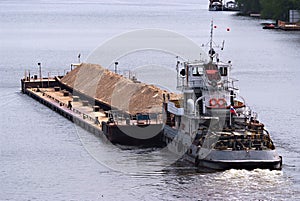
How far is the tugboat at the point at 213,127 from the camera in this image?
48.5 metres

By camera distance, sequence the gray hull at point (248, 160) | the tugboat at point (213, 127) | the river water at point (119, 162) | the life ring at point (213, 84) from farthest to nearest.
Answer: the life ring at point (213, 84) < the tugboat at point (213, 127) < the gray hull at point (248, 160) < the river water at point (119, 162)

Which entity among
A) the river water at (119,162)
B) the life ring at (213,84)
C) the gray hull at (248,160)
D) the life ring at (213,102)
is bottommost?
the river water at (119,162)

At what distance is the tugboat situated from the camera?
1909 inches

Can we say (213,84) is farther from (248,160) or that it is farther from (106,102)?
(106,102)

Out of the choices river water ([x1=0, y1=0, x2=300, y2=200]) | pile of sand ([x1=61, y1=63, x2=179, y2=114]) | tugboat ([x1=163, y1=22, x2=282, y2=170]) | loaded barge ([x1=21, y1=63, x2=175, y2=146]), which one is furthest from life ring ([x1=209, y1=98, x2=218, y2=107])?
pile of sand ([x1=61, y1=63, x2=179, y2=114])

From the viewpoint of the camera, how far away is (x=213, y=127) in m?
51.4

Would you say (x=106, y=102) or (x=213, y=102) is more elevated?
(x=213, y=102)

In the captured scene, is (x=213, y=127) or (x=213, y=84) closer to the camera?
(x=213, y=127)

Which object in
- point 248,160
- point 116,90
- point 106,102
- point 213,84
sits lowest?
point 106,102

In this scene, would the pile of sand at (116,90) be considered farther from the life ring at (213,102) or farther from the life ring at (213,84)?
the life ring at (213,102)

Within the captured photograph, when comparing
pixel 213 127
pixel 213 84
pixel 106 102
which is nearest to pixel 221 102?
pixel 213 84

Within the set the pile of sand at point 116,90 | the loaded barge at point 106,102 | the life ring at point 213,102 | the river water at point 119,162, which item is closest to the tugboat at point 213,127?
the life ring at point 213,102

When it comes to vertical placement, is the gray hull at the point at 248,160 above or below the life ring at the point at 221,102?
below

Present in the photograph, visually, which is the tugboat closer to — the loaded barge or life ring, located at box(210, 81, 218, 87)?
life ring, located at box(210, 81, 218, 87)
